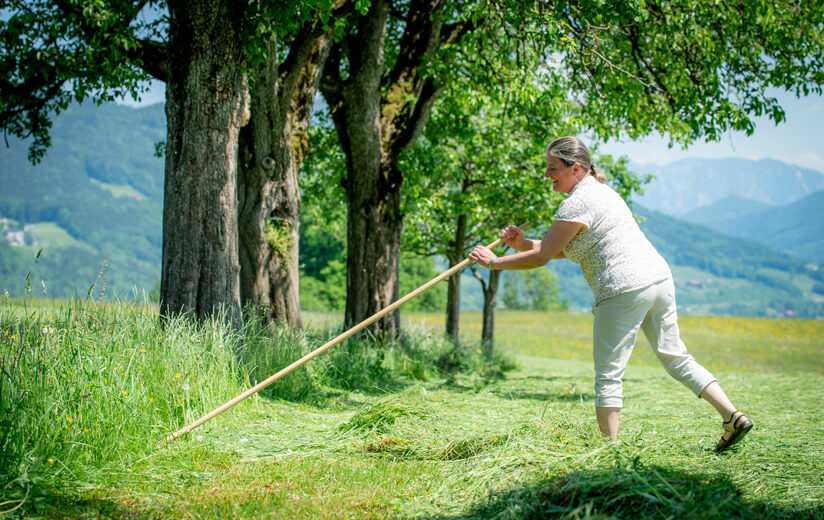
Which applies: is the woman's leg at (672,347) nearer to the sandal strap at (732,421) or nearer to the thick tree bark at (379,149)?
A: the sandal strap at (732,421)

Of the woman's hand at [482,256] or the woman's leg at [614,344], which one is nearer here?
the woman's leg at [614,344]

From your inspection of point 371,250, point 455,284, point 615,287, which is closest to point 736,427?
point 615,287

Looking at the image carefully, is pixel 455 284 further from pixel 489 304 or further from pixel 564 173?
pixel 564 173

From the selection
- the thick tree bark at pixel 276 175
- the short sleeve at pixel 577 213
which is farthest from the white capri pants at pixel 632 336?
the thick tree bark at pixel 276 175

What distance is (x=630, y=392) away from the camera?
33.0ft

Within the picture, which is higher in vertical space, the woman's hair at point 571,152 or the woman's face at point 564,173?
the woman's hair at point 571,152

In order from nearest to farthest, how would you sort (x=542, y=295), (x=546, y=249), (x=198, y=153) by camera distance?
(x=546, y=249) → (x=198, y=153) → (x=542, y=295)

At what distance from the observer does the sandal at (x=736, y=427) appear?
13.7 feet

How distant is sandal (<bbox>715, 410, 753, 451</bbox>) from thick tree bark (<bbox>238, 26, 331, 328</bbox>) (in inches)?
231

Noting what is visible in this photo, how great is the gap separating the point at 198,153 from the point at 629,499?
4.95m

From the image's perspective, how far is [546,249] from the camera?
4.32 m

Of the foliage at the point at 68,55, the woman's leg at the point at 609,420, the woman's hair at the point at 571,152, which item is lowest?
the woman's leg at the point at 609,420

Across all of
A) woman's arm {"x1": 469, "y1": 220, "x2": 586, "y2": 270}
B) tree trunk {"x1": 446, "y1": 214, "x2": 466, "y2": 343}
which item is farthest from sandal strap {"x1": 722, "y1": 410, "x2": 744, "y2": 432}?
tree trunk {"x1": 446, "y1": 214, "x2": 466, "y2": 343}

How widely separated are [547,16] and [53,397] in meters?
6.37
